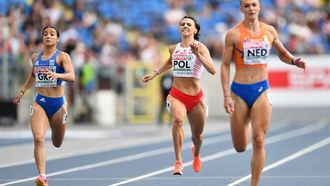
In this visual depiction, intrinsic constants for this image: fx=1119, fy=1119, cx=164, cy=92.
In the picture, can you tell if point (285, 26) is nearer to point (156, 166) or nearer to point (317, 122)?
point (317, 122)

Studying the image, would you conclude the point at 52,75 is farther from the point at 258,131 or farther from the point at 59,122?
the point at 258,131

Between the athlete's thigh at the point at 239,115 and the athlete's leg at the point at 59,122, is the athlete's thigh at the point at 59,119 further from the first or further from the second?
the athlete's thigh at the point at 239,115

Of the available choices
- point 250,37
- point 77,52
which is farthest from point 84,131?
point 250,37

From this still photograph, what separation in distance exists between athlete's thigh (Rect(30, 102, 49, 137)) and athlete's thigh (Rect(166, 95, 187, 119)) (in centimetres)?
172

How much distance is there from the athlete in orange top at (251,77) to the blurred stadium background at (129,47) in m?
15.4

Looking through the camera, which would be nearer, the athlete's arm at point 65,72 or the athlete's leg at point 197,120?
the athlete's arm at point 65,72

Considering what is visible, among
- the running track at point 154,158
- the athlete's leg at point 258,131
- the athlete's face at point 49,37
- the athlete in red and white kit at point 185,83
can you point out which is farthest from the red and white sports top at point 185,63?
the athlete's leg at point 258,131

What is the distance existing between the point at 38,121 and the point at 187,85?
2.07m

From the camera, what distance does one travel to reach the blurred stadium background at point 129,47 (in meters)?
27.5

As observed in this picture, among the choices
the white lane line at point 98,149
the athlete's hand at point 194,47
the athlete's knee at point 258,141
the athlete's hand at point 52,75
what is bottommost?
the white lane line at point 98,149

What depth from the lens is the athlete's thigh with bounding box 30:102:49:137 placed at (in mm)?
12384

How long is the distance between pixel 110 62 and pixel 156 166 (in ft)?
43.7

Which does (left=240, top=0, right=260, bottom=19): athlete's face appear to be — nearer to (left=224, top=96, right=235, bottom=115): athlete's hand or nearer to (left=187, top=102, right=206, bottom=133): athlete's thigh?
(left=224, top=96, right=235, bottom=115): athlete's hand

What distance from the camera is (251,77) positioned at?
11.0 m
